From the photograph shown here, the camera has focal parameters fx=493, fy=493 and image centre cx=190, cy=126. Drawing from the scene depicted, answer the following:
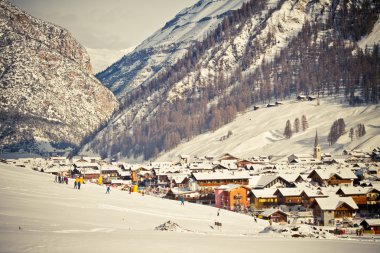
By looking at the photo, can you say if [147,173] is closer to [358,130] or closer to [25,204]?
[358,130]

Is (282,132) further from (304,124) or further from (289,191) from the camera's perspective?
(289,191)

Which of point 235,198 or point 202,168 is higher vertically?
point 202,168

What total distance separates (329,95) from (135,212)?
16095 centimetres

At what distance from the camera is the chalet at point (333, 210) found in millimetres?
68812

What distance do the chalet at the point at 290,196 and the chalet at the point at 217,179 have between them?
2013 cm

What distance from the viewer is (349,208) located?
7038cm

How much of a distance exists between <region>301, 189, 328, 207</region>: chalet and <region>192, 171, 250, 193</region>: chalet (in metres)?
22.3

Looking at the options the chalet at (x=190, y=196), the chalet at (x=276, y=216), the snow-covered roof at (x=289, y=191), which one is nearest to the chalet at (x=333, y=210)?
the chalet at (x=276, y=216)

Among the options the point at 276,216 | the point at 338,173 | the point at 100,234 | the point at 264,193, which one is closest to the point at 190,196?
the point at 264,193

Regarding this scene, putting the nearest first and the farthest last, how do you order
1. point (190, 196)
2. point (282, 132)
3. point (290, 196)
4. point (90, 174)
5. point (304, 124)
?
point (290, 196) → point (190, 196) → point (90, 174) → point (304, 124) → point (282, 132)

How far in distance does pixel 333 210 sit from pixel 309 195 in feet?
32.6

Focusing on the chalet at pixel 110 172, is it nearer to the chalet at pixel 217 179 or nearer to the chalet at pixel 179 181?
the chalet at pixel 179 181

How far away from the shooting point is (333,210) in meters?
69.1

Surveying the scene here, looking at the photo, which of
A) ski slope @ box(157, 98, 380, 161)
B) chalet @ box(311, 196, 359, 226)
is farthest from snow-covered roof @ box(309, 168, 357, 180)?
ski slope @ box(157, 98, 380, 161)
